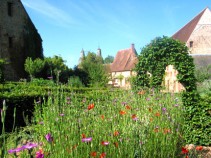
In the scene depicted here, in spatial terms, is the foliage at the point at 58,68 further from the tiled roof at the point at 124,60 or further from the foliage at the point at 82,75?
the tiled roof at the point at 124,60

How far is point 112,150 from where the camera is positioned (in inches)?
112

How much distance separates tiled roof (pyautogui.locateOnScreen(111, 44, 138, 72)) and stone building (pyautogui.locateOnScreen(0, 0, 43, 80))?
63.1 ft

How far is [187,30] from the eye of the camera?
30.7 metres

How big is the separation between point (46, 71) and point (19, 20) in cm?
539

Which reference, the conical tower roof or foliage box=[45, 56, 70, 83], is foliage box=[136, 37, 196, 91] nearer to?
foliage box=[45, 56, 70, 83]

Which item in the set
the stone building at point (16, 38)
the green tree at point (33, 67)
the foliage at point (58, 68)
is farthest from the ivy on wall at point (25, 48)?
the foliage at point (58, 68)

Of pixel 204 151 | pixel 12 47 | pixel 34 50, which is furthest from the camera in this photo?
pixel 34 50

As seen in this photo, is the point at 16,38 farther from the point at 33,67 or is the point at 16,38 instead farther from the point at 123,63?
the point at 123,63

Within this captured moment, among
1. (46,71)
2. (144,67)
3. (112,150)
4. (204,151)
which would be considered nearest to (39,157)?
(112,150)

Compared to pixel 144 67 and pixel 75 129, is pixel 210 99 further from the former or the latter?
pixel 75 129

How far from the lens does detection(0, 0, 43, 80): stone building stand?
21750mm

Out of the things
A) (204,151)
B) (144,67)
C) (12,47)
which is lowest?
(204,151)

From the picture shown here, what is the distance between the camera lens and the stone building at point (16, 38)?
2175cm

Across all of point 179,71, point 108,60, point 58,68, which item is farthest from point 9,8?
point 108,60
